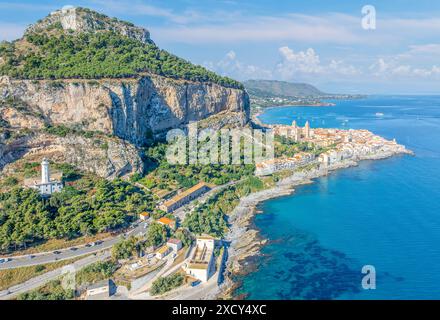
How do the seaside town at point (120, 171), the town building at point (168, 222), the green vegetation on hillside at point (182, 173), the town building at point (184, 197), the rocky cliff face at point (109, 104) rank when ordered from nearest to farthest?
the seaside town at point (120, 171), the town building at point (168, 222), the town building at point (184, 197), the rocky cliff face at point (109, 104), the green vegetation on hillside at point (182, 173)

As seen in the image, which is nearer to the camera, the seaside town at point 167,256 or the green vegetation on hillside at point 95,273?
the seaside town at point 167,256

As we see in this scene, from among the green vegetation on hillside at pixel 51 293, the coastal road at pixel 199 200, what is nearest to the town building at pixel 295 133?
the coastal road at pixel 199 200

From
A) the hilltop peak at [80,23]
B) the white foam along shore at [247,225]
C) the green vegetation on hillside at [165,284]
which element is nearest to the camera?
the green vegetation on hillside at [165,284]

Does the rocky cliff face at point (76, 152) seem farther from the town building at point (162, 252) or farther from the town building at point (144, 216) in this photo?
the town building at point (162, 252)

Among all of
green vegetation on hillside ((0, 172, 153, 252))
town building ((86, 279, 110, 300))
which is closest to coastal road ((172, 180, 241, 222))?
green vegetation on hillside ((0, 172, 153, 252))

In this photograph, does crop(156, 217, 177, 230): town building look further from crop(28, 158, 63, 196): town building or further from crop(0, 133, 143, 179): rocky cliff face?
crop(28, 158, 63, 196): town building
